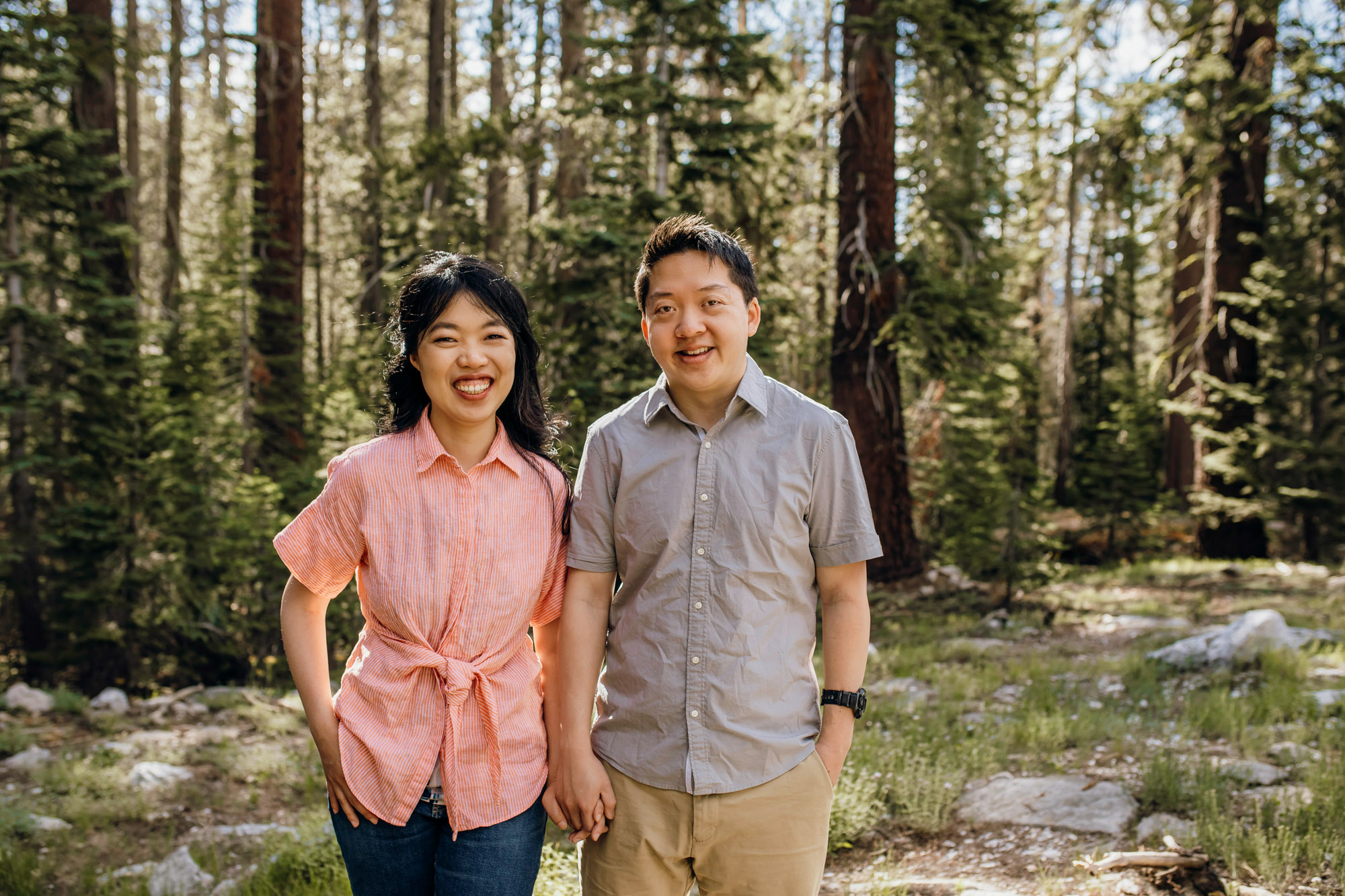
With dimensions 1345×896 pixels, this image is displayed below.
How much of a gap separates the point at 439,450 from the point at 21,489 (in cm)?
814

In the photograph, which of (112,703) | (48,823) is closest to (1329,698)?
(48,823)

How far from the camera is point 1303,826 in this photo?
354 cm

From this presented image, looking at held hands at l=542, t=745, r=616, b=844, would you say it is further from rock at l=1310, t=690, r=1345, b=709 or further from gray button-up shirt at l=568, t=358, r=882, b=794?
rock at l=1310, t=690, r=1345, b=709

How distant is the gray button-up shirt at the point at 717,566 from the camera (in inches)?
81.4

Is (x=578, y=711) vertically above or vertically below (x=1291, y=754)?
above

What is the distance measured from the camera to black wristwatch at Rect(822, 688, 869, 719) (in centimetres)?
216

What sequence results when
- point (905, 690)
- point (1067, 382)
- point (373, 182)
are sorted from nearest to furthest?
point (905, 690) < point (373, 182) < point (1067, 382)

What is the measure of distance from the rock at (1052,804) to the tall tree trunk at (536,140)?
17.6 ft

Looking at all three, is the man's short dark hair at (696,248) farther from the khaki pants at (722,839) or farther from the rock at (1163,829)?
the rock at (1163,829)

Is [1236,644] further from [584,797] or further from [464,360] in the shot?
[464,360]

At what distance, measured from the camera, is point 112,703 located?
24.7 ft

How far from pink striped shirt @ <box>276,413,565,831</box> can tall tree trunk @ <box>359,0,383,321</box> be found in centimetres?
817

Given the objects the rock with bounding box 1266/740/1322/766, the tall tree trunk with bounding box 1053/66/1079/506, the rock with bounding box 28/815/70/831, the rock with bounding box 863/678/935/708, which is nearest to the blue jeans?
the rock with bounding box 28/815/70/831

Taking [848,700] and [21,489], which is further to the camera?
[21,489]
